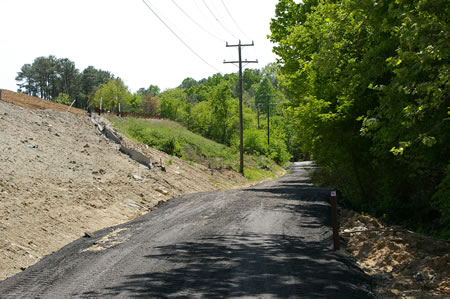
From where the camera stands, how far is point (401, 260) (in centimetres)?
888

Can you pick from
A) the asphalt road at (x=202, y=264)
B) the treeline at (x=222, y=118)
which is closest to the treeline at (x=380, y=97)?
the asphalt road at (x=202, y=264)

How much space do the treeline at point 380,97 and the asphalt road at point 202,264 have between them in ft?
8.07

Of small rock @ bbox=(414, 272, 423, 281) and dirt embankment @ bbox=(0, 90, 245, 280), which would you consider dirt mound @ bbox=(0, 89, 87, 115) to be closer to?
dirt embankment @ bbox=(0, 90, 245, 280)

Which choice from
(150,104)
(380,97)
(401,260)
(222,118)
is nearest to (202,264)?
(401,260)

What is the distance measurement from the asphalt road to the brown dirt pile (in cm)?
52

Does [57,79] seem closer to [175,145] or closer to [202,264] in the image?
[175,145]

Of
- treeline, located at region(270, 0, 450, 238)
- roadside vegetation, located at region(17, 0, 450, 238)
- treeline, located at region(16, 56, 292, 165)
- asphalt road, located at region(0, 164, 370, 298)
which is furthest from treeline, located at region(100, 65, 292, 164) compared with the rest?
asphalt road, located at region(0, 164, 370, 298)

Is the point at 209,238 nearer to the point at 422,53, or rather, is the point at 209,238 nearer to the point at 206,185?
the point at 422,53

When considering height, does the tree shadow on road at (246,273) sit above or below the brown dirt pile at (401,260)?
above

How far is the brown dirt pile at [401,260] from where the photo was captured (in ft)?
22.9

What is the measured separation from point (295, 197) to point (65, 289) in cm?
1368

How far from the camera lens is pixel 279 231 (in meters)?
11.3

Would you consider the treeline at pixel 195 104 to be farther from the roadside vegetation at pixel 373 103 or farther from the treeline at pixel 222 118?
the roadside vegetation at pixel 373 103

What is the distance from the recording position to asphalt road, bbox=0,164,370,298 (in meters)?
6.61
